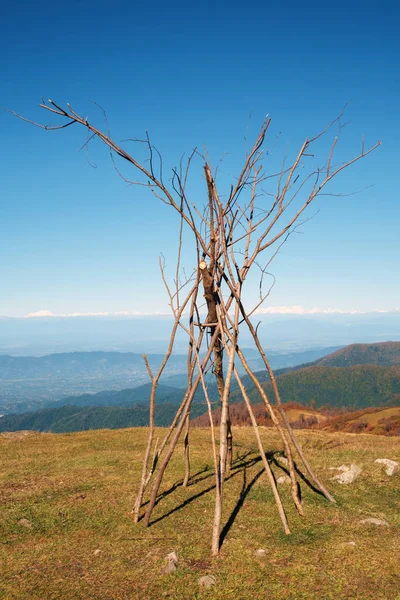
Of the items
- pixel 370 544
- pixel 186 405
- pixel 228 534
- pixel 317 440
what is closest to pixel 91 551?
pixel 228 534

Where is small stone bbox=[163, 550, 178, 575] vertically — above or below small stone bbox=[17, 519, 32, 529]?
above

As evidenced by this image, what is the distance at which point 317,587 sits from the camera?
596 cm

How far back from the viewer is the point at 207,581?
6.27 metres

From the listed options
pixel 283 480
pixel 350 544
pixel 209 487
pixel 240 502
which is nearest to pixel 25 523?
pixel 209 487

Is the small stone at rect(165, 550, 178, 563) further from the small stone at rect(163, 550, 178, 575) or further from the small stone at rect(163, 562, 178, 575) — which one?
the small stone at rect(163, 562, 178, 575)

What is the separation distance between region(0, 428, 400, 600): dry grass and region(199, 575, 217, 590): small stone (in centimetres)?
10

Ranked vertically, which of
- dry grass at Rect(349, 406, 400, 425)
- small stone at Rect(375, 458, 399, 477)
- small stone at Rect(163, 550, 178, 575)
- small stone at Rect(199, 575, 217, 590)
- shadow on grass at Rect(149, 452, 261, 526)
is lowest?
dry grass at Rect(349, 406, 400, 425)

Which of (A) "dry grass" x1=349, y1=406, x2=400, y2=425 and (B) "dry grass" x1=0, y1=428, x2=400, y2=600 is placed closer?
(B) "dry grass" x1=0, y1=428, x2=400, y2=600

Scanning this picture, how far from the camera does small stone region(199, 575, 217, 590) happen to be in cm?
618

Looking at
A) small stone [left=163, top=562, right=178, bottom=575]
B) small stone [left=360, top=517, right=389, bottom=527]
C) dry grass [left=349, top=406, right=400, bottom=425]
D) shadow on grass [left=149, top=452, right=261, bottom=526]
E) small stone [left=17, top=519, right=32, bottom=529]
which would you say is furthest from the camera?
dry grass [left=349, top=406, right=400, bottom=425]

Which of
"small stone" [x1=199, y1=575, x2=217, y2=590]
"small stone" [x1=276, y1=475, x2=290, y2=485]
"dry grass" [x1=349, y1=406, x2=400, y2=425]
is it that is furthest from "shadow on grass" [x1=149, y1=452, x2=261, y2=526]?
"dry grass" [x1=349, y1=406, x2=400, y2=425]

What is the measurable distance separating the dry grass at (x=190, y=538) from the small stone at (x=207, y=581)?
Answer: 0.10m

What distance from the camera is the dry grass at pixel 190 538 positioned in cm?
612

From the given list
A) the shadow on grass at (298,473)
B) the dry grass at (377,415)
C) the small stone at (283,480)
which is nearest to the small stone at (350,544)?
the shadow on grass at (298,473)
